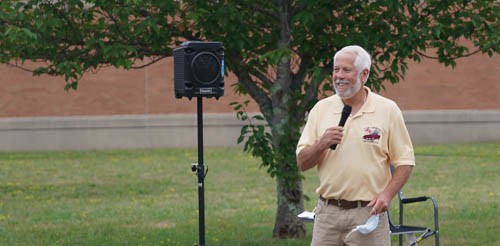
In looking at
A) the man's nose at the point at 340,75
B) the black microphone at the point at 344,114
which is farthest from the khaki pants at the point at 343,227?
the man's nose at the point at 340,75

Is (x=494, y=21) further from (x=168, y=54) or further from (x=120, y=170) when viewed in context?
(x=120, y=170)

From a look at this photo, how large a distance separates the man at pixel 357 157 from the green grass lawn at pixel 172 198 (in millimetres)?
5331

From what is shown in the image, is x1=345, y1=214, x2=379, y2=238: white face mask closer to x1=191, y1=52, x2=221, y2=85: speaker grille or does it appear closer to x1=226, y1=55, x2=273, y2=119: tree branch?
x1=191, y1=52, x2=221, y2=85: speaker grille

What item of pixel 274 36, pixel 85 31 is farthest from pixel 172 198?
pixel 274 36

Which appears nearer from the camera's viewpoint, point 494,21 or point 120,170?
point 494,21

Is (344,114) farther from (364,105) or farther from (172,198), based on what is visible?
(172,198)

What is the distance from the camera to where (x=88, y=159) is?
78.4 feet

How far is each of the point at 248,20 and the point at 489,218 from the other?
474 centimetres

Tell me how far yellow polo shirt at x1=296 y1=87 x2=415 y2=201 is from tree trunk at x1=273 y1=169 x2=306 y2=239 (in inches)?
211

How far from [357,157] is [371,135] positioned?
0.13 meters

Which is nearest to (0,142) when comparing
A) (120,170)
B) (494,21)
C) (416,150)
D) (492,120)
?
(120,170)

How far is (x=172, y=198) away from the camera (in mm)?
15250

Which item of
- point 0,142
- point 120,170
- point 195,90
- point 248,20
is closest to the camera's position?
point 195,90

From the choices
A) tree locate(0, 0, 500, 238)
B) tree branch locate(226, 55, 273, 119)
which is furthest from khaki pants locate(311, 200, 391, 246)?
tree branch locate(226, 55, 273, 119)
